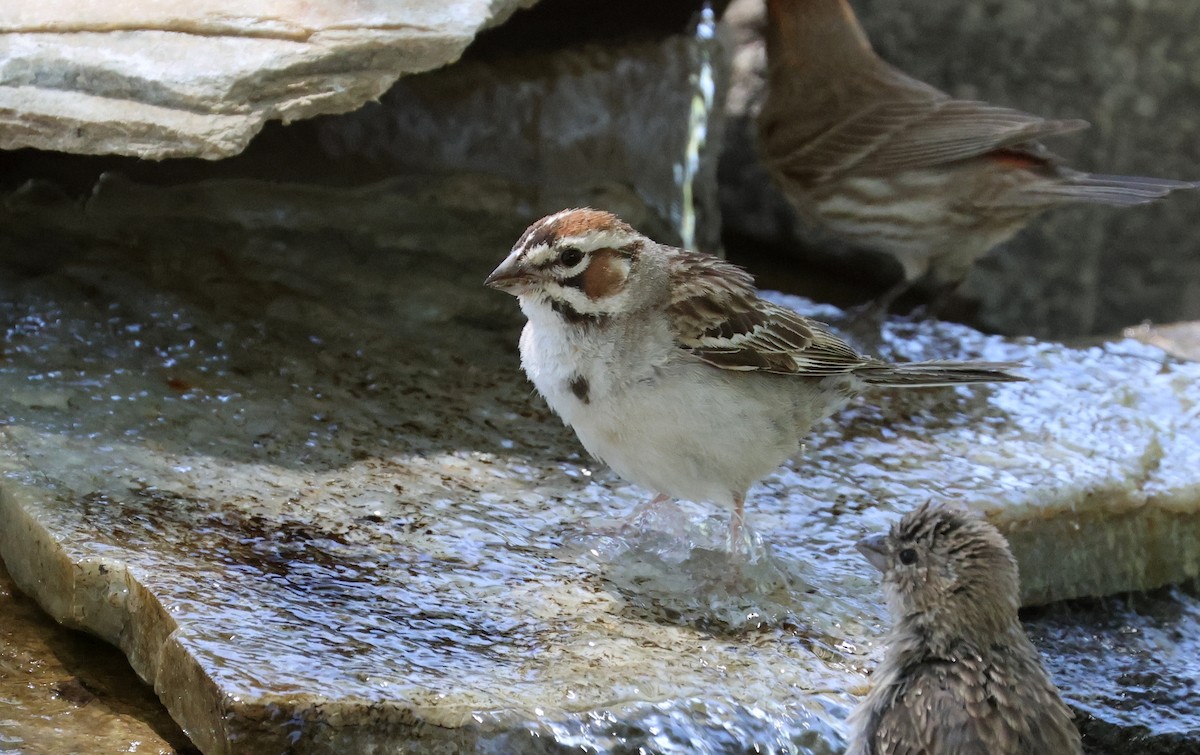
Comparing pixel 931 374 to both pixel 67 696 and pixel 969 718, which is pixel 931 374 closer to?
pixel 969 718

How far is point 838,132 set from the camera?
262 inches

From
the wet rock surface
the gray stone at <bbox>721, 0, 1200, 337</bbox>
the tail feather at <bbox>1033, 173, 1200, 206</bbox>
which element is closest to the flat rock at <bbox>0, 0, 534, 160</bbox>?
the wet rock surface

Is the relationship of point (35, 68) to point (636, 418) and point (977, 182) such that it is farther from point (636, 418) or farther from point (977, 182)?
point (977, 182)

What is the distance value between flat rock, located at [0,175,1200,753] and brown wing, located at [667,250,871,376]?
572mm

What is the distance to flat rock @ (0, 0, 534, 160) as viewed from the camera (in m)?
4.71

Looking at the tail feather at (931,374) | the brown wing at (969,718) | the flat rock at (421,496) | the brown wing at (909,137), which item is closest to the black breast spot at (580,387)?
the flat rock at (421,496)

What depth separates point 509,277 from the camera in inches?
155

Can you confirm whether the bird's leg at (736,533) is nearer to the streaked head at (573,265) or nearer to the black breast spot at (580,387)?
the black breast spot at (580,387)

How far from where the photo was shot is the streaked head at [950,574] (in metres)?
3.51

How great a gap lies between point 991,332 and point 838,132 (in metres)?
1.91

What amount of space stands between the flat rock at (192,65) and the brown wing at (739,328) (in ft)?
4.29

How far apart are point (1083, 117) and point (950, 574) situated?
5.17 metres

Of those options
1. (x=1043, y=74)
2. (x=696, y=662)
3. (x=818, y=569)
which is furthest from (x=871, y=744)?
(x=1043, y=74)

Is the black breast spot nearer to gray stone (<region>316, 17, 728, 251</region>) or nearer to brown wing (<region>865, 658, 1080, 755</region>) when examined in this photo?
brown wing (<region>865, 658, 1080, 755</region>)
